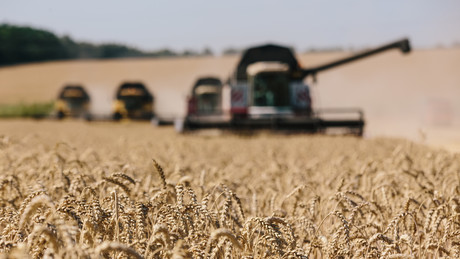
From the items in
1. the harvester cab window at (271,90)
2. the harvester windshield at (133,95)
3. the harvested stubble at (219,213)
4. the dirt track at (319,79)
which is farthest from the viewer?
the dirt track at (319,79)

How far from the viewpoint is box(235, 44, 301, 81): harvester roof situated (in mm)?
16906

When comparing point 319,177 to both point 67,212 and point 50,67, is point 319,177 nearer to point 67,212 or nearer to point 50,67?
point 67,212

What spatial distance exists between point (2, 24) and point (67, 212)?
78.2m

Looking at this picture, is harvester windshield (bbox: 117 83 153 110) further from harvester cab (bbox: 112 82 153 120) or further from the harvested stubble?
the harvested stubble

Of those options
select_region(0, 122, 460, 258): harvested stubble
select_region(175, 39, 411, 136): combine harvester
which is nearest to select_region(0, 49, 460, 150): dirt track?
select_region(175, 39, 411, 136): combine harvester

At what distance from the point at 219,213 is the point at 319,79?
54223mm

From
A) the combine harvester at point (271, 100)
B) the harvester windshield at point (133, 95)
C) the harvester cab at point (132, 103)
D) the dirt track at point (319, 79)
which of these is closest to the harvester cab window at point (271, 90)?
the combine harvester at point (271, 100)

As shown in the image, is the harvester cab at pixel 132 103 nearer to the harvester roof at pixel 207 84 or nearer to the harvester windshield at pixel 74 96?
the harvester roof at pixel 207 84

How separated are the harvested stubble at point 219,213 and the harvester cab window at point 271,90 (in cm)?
1072

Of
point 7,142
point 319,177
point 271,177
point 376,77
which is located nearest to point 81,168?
point 7,142

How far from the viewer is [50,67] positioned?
78125mm

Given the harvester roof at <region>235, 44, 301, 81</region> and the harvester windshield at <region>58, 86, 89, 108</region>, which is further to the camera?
the harvester windshield at <region>58, 86, 89, 108</region>

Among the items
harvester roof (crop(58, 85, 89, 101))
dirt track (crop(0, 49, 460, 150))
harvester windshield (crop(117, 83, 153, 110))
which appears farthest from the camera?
dirt track (crop(0, 49, 460, 150))

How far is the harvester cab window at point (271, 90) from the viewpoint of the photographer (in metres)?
16.2
